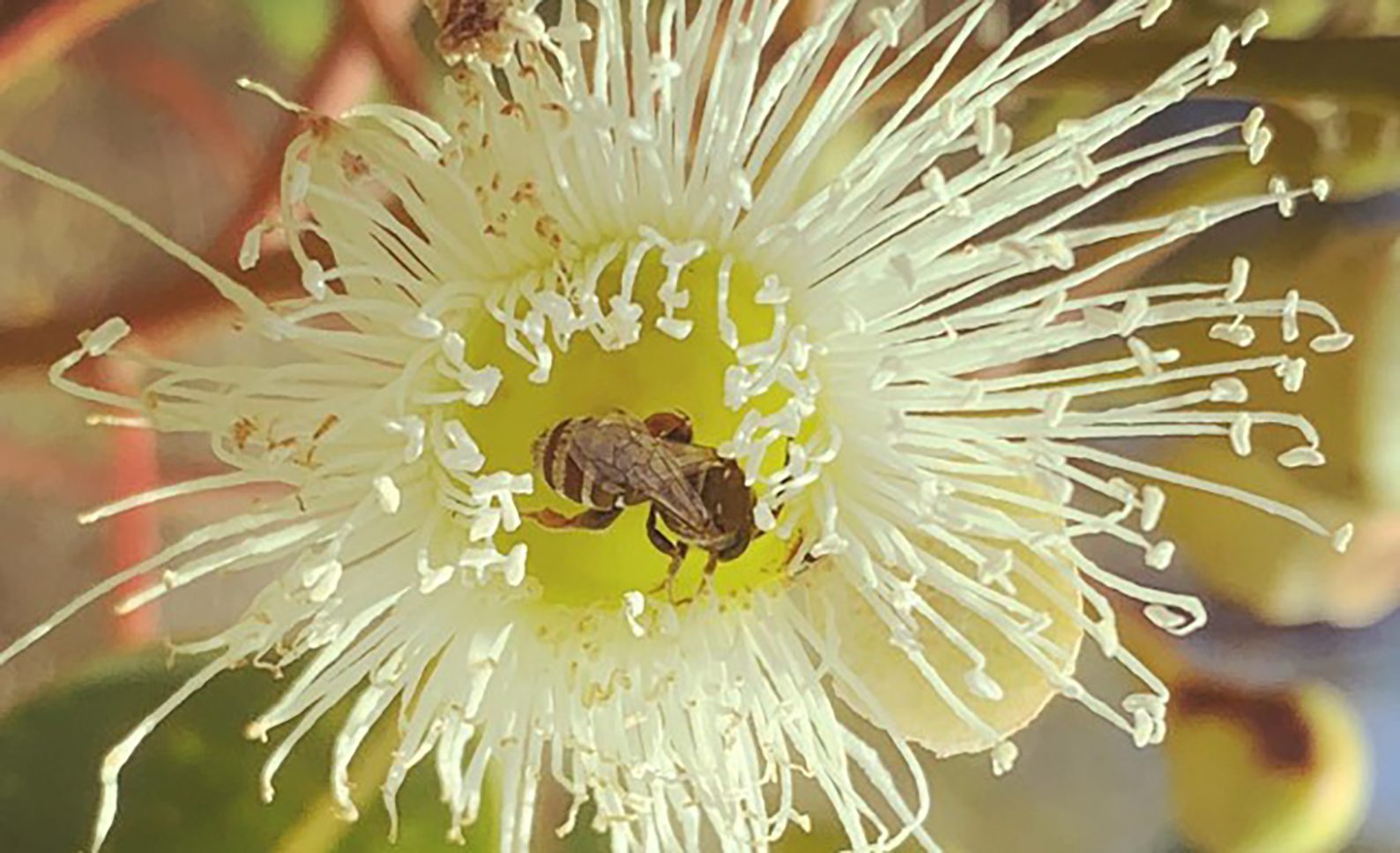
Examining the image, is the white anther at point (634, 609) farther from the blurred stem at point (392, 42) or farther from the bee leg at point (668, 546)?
the blurred stem at point (392, 42)

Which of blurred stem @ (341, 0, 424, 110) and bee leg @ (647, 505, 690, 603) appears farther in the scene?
blurred stem @ (341, 0, 424, 110)

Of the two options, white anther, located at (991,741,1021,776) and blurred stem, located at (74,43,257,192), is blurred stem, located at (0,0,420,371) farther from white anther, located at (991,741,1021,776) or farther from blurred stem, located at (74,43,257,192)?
white anther, located at (991,741,1021,776)

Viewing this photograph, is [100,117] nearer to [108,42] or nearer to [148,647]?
[108,42]

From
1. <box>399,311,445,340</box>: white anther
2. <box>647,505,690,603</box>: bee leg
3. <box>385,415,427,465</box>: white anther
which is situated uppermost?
<box>399,311,445,340</box>: white anther

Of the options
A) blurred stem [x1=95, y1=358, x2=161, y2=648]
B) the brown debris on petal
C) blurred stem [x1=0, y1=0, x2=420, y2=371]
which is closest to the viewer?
the brown debris on petal

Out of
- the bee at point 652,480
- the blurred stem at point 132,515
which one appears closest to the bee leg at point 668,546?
the bee at point 652,480

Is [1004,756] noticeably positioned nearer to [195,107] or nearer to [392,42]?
[392,42]

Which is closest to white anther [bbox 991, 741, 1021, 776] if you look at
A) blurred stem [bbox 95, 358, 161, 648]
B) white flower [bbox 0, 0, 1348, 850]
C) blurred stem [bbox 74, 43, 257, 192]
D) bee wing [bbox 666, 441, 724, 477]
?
white flower [bbox 0, 0, 1348, 850]
